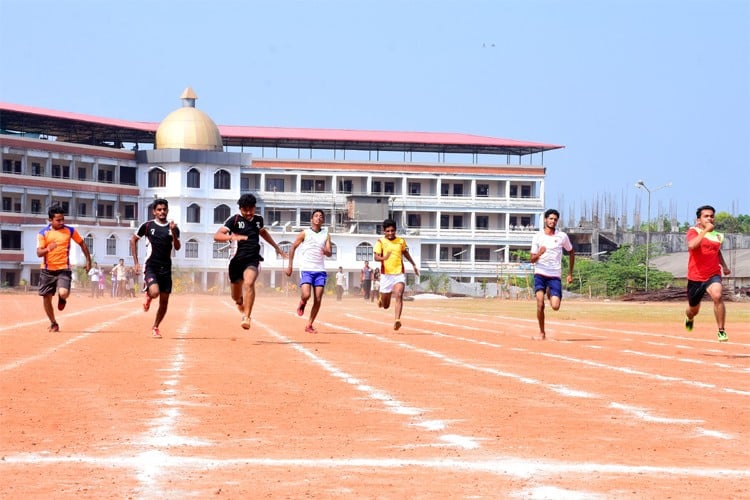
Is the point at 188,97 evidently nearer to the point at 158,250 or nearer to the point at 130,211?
the point at 130,211

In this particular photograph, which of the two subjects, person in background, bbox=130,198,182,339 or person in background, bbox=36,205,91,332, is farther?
person in background, bbox=36,205,91,332

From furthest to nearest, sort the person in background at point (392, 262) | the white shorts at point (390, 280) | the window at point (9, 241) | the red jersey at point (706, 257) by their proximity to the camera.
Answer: the window at point (9, 241) → the white shorts at point (390, 280) → the person in background at point (392, 262) → the red jersey at point (706, 257)

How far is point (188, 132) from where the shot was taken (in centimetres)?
10125

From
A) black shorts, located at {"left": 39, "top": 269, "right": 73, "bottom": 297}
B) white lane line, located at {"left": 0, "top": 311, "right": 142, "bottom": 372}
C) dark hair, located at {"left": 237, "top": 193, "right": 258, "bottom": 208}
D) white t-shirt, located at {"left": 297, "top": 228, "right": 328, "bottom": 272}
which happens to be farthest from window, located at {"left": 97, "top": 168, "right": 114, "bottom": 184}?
dark hair, located at {"left": 237, "top": 193, "right": 258, "bottom": 208}

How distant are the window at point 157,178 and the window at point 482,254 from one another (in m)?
27.4

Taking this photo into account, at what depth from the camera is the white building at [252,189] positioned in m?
95.6

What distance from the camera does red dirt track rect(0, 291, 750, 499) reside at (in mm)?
6695

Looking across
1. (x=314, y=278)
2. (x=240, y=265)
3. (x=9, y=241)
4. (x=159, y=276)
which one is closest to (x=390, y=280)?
(x=314, y=278)

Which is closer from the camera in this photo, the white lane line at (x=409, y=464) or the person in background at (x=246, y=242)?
the white lane line at (x=409, y=464)

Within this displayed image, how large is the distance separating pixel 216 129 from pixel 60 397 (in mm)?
94198

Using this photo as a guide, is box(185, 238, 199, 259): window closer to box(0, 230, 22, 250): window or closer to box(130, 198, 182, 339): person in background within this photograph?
box(0, 230, 22, 250): window

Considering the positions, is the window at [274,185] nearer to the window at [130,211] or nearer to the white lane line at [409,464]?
Result: the window at [130,211]

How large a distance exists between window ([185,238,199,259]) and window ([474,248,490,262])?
24.8m

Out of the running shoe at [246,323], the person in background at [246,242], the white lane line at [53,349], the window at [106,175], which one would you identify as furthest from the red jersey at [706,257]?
the window at [106,175]
